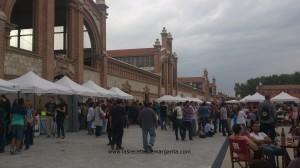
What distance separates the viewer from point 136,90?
3697 cm

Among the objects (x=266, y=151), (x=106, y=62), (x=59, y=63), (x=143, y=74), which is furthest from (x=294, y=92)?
(x=266, y=151)

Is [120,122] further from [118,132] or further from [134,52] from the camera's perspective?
[134,52]

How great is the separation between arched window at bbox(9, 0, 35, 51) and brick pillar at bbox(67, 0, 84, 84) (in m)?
2.31

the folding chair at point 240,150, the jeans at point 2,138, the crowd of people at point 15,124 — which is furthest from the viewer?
the jeans at point 2,138

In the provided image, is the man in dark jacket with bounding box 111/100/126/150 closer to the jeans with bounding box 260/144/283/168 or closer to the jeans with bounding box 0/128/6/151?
the jeans with bounding box 0/128/6/151

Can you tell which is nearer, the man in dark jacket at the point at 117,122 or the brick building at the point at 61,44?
the man in dark jacket at the point at 117,122

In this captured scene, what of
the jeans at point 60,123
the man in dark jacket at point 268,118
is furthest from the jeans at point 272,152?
the jeans at point 60,123

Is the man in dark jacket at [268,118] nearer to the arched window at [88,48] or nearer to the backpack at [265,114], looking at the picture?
the backpack at [265,114]

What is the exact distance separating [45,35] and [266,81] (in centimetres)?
11078

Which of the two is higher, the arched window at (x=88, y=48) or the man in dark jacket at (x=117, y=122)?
the arched window at (x=88, y=48)

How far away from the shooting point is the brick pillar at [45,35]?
20.1 metres

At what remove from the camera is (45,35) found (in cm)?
2039

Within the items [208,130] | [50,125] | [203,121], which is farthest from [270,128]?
[50,125]

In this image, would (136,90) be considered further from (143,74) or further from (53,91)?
(53,91)
